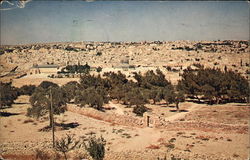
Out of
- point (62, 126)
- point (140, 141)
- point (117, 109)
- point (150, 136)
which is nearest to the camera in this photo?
point (140, 141)

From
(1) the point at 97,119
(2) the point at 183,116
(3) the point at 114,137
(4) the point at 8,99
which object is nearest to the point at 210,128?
(2) the point at 183,116

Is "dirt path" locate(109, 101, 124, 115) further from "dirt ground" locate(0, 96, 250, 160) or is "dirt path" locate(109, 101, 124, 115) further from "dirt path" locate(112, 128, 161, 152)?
"dirt path" locate(112, 128, 161, 152)

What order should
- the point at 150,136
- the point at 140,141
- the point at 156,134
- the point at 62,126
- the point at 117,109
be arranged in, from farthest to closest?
the point at 117,109 → the point at 62,126 → the point at 156,134 → the point at 150,136 → the point at 140,141

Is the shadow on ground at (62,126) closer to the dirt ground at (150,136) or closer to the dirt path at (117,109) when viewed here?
the dirt ground at (150,136)

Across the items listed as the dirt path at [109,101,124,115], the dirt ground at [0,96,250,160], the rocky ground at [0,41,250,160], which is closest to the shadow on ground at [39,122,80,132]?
the dirt ground at [0,96,250,160]

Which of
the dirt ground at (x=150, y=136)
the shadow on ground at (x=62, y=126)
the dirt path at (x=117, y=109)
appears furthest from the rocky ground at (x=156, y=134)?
the shadow on ground at (x=62, y=126)

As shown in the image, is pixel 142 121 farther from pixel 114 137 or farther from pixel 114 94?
pixel 114 94

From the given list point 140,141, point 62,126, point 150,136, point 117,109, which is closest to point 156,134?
point 150,136

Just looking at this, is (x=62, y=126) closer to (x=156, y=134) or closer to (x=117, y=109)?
(x=156, y=134)
